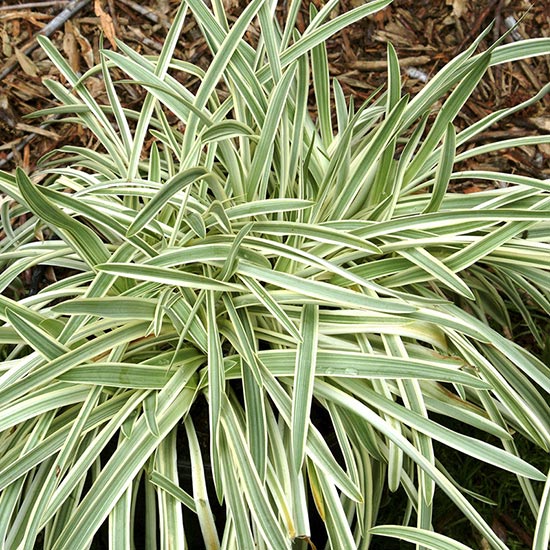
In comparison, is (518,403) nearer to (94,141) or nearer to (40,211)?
(40,211)

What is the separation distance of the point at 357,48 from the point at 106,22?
624 mm

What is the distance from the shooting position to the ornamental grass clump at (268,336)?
913 mm

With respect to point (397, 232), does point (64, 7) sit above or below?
above

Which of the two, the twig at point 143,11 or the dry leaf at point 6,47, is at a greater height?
the twig at point 143,11

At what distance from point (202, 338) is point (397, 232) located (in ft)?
1.08

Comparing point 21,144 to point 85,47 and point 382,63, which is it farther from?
point 382,63

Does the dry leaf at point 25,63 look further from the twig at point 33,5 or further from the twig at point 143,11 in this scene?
the twig at point 143,11

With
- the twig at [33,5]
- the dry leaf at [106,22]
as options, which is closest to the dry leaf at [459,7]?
the dry leaf at [106,22]

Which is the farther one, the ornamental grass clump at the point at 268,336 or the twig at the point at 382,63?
the twig at the point at 382,63

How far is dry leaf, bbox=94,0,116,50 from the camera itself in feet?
5.43

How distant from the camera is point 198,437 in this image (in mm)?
1104

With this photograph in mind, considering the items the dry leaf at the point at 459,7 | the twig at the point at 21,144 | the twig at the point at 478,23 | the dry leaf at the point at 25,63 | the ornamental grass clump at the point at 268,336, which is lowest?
the ornamental grass clump at the point at 268,336

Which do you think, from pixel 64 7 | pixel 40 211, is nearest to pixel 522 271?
pixel 40 211

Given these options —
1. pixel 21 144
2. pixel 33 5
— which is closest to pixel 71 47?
pixel 33 5
